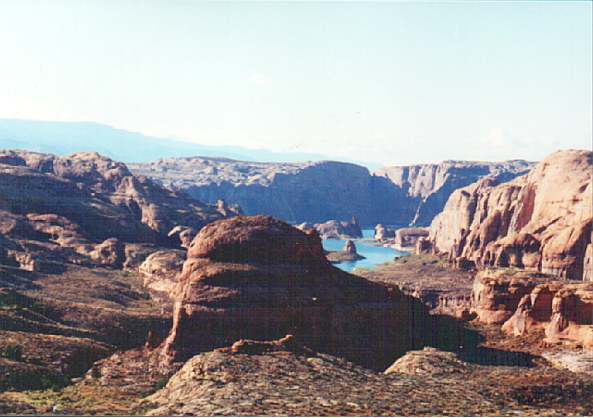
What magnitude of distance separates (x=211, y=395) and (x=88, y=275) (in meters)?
72.1

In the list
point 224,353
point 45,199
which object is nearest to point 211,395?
point 224,353

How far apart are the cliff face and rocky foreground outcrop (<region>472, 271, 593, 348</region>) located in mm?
41913

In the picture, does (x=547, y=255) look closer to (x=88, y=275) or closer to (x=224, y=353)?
(x=88, y=275)

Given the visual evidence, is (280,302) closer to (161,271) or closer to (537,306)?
(537,306)

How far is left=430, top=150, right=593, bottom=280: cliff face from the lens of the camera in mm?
101688

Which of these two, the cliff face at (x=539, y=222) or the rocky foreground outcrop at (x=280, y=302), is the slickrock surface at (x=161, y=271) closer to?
the rocky foreground outcrop at (x=280, y=302)

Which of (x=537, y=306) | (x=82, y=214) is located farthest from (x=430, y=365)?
(x=82, y=214)

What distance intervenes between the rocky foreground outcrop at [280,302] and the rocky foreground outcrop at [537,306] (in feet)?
19.5

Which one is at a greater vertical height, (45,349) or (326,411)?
(326,411)

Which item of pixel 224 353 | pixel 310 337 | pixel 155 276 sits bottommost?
pixel 155 276

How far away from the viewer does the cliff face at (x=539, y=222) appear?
10169cm

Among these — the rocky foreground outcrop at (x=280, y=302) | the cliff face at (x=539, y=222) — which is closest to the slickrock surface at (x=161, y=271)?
the rocky foreground outcrop at (x=280, y=302)

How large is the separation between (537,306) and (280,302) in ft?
58.7

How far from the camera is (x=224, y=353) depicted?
2720 centimetres
